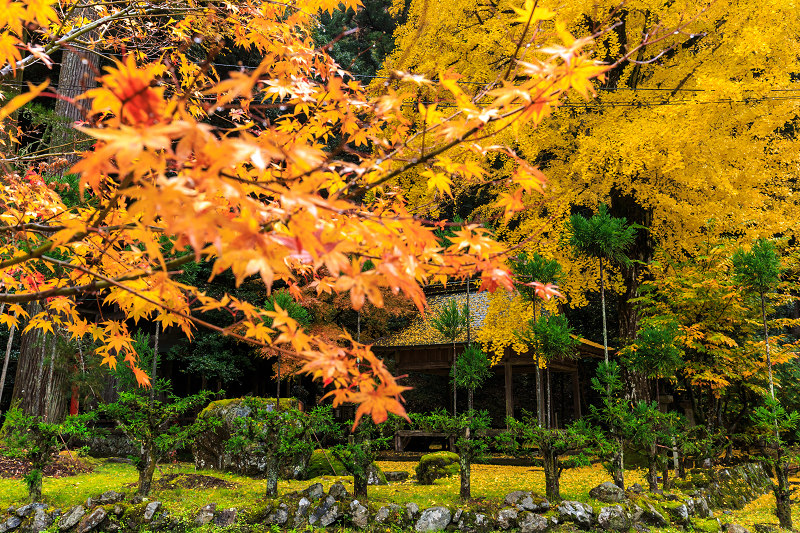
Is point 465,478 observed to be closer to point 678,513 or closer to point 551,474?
point 551,474

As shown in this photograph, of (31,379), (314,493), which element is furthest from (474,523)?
(31,379)

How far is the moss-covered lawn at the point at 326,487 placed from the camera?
575 cm

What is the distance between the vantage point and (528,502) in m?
5.39

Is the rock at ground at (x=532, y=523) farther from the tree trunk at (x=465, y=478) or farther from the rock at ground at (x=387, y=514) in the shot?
the rock at ground at (x=387, y=514)

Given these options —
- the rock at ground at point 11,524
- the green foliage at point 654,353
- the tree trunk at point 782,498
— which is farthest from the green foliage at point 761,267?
the rock at ground at point 11,524

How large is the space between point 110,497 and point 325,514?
2.43 metres

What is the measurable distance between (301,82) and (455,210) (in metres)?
12.8

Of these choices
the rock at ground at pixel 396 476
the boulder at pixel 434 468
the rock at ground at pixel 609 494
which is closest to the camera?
the rock at ground at pixel 609 494

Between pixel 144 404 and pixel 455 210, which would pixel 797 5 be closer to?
pixel 455 210

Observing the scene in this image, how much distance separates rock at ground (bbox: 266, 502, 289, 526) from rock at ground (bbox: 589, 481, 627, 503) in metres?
3.39

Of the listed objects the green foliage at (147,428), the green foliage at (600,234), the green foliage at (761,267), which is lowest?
the green foliage at (147,428)

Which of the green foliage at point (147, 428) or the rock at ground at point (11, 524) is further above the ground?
the green foliage at point (147, 428)

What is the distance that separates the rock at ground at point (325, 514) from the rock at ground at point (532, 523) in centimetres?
186

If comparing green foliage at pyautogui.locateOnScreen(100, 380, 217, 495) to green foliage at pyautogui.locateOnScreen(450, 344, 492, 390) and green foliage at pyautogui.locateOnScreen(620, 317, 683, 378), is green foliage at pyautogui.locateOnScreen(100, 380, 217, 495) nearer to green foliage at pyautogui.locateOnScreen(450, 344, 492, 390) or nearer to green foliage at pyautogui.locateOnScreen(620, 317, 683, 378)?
green foliage at pyautogui.locateOnScreen(450, 344, 492, 390)
